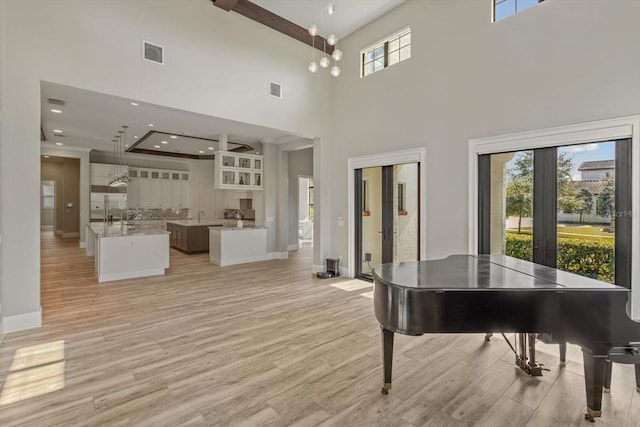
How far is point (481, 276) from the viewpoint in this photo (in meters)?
2.40

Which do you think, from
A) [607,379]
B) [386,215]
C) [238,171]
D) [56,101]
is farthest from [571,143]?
[56,101]

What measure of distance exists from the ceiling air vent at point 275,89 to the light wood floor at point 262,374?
3.74 meters

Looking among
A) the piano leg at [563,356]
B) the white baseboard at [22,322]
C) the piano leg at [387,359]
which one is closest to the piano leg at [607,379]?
the piano leg at [563,356]

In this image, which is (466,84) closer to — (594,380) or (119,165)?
(594,380)

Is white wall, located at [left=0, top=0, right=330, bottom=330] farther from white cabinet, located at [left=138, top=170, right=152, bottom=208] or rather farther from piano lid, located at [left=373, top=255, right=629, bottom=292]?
white cabinet, located at [left=138, top=170, right=152, bottom=208]

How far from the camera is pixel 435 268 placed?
2.71 meters

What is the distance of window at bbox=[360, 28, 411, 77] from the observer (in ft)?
17.0

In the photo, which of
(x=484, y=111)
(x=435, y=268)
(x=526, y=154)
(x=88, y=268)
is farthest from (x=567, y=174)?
(x=88, y=268)

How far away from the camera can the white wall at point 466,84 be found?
3.18m

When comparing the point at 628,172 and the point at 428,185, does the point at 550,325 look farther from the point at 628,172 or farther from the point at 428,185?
the point at 428,185

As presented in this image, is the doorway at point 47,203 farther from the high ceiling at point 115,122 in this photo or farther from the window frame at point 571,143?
the window frame at point 571,143

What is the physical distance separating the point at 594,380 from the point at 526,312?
57cm

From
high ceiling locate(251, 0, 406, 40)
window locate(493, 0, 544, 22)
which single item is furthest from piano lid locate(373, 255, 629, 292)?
high ceiling locate(251, 0, 406, 40)

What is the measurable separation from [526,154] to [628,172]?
0.96 m
